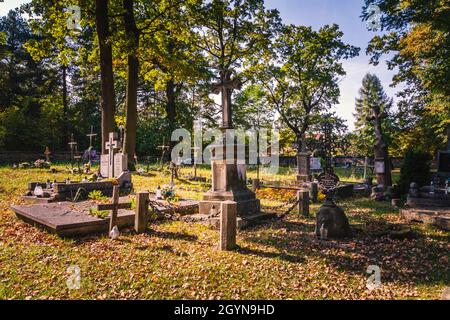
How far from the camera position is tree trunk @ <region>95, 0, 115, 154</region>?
16.0 m

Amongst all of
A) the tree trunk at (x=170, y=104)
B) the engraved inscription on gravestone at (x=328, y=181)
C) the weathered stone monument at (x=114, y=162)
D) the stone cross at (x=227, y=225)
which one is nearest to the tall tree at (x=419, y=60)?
the engraved inscription on gravestone at (x=328, y=181)

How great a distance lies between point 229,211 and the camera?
603 cm

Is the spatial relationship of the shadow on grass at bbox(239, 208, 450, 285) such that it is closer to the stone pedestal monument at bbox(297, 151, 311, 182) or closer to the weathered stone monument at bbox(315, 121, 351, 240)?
the weathered stone monument at bbox(315, 121, 351, 240)

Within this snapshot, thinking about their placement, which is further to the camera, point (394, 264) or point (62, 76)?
point (62, 76)

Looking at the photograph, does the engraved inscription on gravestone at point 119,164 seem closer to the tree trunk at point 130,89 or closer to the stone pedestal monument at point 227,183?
the tree trunk at point 130,89

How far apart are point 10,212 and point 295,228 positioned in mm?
8076

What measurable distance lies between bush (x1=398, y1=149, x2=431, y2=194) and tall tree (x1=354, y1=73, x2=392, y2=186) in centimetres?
154

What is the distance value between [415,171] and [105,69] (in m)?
15.6

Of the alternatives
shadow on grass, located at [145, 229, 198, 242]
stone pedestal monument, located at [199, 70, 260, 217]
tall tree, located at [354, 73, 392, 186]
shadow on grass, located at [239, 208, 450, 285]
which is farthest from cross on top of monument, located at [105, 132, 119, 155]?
tall tree, located at [354, 73, 392, 186]

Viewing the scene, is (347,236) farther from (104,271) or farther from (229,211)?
(104,271)

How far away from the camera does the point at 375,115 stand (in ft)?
47.4

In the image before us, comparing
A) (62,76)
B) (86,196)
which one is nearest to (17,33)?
(62,76)

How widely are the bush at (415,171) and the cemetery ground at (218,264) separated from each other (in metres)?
4.60

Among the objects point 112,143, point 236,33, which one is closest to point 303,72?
point 236,33
